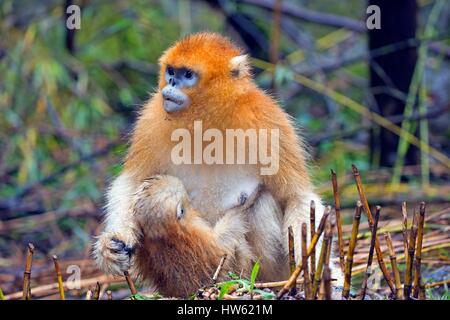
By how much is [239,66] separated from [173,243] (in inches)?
32.9

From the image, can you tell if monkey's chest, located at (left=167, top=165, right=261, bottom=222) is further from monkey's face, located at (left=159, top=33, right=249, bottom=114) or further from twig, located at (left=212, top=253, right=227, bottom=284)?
twig, located at (left=212, top=253, right=227, bottom=284)

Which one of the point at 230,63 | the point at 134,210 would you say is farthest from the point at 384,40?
the point at 134,210

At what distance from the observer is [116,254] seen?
305 centimetres

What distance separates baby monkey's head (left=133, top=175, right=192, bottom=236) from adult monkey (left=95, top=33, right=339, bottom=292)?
7.8 inches

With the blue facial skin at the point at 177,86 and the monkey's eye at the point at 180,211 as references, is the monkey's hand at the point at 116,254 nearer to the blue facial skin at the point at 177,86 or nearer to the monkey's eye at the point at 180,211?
the monkey's eye at the point at 180,211

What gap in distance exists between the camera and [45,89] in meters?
6.20

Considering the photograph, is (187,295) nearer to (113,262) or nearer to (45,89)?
(113,262)

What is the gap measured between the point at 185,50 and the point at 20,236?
112 inches

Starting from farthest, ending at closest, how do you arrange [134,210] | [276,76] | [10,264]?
1. [276,76]
2. [10,264]
3. [134,210]

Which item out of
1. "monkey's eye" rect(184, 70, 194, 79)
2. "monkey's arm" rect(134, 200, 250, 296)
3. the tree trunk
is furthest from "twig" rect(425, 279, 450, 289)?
the tree trunk

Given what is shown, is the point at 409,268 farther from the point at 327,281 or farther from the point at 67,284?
the point at 67,284

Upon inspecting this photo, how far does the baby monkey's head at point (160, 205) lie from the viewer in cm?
293

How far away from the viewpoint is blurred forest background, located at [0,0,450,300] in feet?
18.2

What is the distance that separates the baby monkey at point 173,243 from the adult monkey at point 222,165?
169mm
